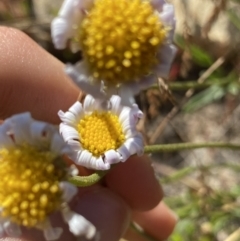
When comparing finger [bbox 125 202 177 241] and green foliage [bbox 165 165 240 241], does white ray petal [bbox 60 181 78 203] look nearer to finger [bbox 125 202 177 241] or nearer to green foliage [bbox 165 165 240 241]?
finger [bbox 125 202 177 241]

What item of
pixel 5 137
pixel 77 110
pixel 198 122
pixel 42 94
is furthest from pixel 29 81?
pixel 198 122

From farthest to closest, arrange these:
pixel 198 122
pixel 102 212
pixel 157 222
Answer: pixel 198 122 → pixel 157 222 → pixel 102 212

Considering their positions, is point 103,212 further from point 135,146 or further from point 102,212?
point 135,146

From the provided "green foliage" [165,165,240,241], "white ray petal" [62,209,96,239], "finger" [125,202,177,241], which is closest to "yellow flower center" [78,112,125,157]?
"white ray petal" [62,209,96,239]

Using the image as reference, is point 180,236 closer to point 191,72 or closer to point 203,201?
point 203,201

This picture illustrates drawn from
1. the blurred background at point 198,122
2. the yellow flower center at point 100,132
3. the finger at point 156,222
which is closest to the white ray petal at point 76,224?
the yellow flower center at point 100,132

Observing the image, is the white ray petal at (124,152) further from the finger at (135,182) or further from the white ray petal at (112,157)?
the finger at (135,182)

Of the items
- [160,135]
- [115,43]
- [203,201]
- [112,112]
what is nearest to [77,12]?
[115,43]
